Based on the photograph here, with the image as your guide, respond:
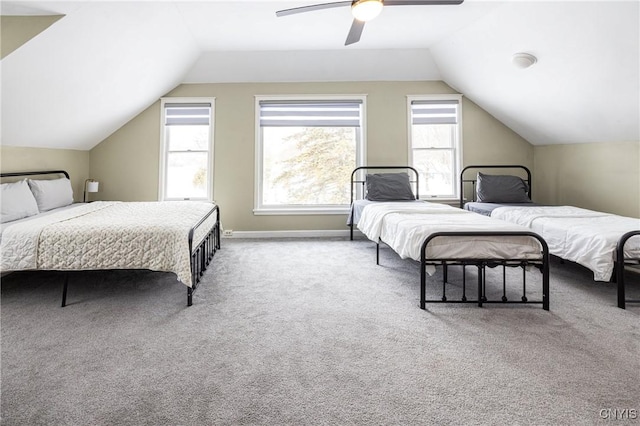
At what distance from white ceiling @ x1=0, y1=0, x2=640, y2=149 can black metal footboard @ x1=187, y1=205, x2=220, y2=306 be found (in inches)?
77.8

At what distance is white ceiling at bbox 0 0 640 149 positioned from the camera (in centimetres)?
283

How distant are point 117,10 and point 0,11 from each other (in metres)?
0.83

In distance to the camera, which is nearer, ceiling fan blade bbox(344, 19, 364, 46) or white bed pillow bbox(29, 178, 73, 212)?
ceiling fan blade bbox(344, 19, 364, 46)

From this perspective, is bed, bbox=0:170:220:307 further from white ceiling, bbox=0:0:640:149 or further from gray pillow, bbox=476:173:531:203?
gray pillow, bbox=476:173:531:203

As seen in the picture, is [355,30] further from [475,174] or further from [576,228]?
[475,174]

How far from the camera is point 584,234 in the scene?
2631 mm

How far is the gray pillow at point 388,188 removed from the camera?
454 centimetres

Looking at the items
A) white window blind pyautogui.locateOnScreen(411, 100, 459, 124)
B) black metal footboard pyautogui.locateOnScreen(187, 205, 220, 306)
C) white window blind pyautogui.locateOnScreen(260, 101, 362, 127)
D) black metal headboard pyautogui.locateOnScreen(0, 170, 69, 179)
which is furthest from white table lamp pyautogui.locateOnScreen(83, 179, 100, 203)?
white window blind pyautogui.locateOnScreen(411, 100, 459, 124)

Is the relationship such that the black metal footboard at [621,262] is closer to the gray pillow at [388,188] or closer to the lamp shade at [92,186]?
the gray pillow at [388,188]

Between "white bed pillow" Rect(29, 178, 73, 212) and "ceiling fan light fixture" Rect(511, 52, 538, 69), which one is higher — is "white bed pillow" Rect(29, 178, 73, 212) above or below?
below

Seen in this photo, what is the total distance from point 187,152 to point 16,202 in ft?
7.68

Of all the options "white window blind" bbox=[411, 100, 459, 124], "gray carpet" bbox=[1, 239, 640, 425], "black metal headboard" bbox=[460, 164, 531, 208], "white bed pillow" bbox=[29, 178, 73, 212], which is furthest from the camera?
"white window blind" bbox=[411, 100, 459, 124]

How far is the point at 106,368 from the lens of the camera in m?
1.65

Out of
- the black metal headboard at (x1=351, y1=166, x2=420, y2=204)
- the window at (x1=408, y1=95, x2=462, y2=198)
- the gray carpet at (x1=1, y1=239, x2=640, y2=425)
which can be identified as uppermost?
the window at (x1=408, y1=95, x2=462, y2=198)
